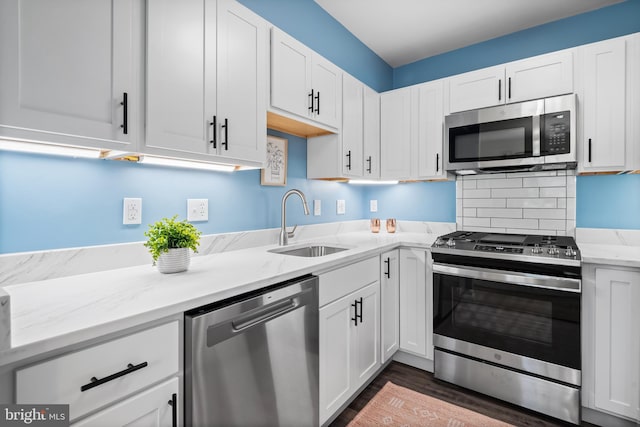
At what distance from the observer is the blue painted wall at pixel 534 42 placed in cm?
231

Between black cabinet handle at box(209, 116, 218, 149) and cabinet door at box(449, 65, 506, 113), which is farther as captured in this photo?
cabinet door at box(449, 65, 506, 113)

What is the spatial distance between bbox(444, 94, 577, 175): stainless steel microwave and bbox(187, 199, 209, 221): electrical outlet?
1.83 meters

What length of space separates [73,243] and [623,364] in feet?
9.07

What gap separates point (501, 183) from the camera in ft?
8.40

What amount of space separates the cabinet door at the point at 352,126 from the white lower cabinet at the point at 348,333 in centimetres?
80

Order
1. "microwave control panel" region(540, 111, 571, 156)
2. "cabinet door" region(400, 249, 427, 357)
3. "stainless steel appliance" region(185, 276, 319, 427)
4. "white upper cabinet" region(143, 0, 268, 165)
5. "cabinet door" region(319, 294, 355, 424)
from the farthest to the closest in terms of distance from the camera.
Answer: "cabinet door" region(400, 249, 427, 357), "microwave control panel" region(540, 111, 571, 156), "cabinet door" region(319, 294, 355, 424), "white upper cabinet" region(143, 0, 268, 165), "stainless steel appliance" region(185, 276, 319, 427)

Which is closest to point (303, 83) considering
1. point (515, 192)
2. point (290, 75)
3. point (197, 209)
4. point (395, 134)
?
point (290, 75)

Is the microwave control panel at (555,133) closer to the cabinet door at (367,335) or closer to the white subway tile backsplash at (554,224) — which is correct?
the white subway tile backsplash at (554,224)

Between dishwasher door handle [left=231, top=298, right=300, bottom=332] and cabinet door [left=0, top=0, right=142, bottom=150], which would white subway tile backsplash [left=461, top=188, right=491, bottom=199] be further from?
cabinet door [left=0, top=0, right=142, bottom=150]

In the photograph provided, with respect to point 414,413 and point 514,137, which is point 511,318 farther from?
point 514,137

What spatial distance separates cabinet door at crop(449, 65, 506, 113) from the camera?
2309 mm

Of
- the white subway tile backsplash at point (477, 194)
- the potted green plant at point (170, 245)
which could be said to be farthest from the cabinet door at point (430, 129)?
the potted green plant at point (170, 245)

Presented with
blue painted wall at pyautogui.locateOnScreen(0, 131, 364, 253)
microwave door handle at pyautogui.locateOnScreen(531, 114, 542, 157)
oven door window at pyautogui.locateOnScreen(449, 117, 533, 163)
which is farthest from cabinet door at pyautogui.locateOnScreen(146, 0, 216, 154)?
microwave door handle at pyautogui.locateOnScreen(531, 114, 542, 157)

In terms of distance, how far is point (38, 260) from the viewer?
1165 mm
